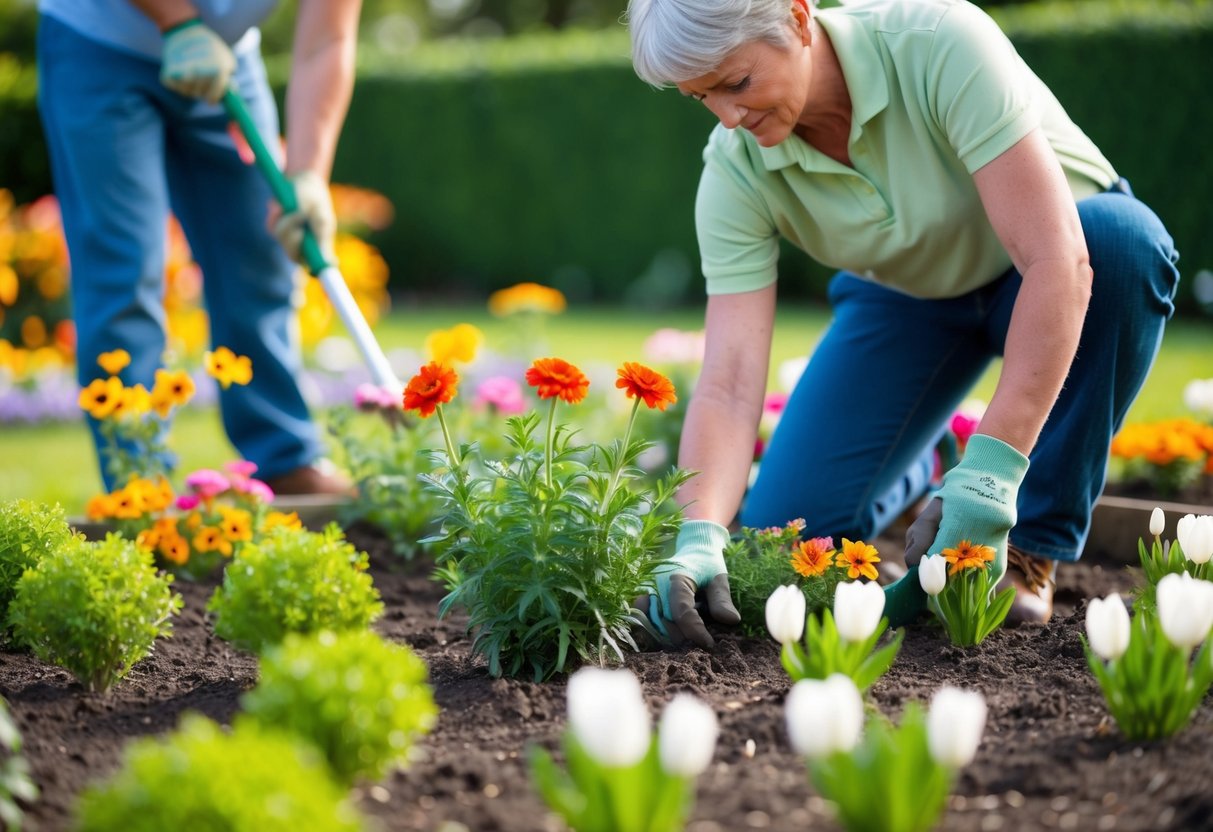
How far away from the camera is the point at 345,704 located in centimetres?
150

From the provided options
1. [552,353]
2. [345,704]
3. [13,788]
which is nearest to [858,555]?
[345,704]

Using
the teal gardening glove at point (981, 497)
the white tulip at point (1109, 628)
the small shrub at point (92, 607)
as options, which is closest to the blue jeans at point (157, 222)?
the small shrub at point (92, 607)

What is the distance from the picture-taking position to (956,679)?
2168mm

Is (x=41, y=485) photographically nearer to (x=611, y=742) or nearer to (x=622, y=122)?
(x=611, y=742)

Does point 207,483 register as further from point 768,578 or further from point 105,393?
point 768,578

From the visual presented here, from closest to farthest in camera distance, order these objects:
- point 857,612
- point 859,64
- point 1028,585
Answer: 1. point 857,612
2. point 859,64
3. point 1028,585

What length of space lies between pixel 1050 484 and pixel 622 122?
26.2 ft

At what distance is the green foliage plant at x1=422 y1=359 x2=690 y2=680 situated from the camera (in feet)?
6.89

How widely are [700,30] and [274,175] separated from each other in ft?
5.29

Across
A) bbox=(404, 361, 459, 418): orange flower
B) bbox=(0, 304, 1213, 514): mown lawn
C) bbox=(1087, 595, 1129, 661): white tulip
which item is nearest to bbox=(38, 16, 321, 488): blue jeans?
bbox=(0, 304, 1213, 514): mown lawn

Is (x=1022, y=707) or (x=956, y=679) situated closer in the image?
(x=1022, y=707)

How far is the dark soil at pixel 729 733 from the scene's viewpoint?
1.52 metres

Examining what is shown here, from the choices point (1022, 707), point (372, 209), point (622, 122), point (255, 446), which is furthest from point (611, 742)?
point (622, 122)

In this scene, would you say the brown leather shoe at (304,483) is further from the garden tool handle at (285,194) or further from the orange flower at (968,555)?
the orange flower at (968,555)
